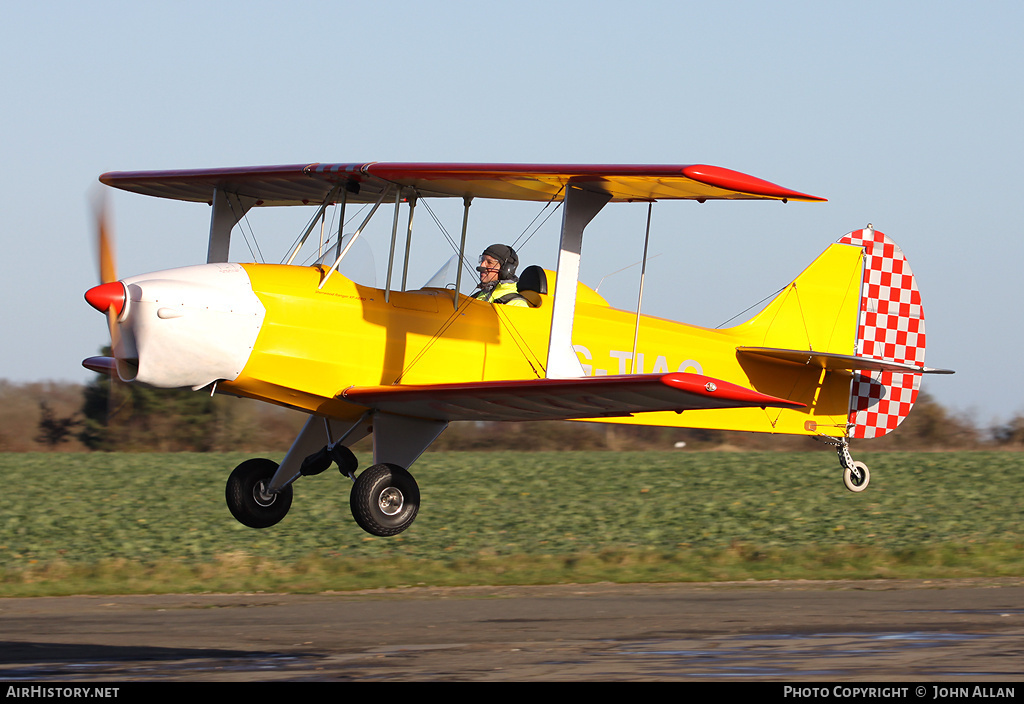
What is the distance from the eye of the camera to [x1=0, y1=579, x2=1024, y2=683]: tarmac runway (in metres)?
11.0

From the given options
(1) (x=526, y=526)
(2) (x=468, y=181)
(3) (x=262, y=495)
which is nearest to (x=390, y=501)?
(3) (x=262, y=495)

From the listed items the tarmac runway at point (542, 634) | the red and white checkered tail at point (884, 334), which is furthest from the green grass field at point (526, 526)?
the red and white checkered tail at point (884, 334)

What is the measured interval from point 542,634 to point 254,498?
13.3ft

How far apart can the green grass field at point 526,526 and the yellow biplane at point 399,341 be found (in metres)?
7.93

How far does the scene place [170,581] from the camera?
1978cm

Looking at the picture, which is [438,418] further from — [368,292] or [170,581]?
[170,581]

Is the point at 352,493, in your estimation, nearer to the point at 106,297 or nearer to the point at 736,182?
the point at 106,297

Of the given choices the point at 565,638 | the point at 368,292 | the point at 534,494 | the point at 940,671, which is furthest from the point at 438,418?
the point at 534,494

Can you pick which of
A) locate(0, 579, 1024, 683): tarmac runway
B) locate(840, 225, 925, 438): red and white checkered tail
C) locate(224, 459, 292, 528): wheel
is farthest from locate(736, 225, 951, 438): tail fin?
locate(224, 459, 292, 528): wheel

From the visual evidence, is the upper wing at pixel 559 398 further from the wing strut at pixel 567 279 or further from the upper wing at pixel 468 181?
the upper wing at pixel 468 181

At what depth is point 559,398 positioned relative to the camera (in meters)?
10.3

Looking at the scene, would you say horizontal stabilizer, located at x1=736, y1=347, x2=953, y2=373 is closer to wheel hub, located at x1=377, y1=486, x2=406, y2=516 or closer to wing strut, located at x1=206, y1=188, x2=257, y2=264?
wheel hub, located at x1=377, y1=486, x2=406, y2=516

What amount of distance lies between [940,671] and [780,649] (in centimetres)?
227

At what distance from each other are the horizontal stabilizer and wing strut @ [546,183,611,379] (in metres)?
3.33
